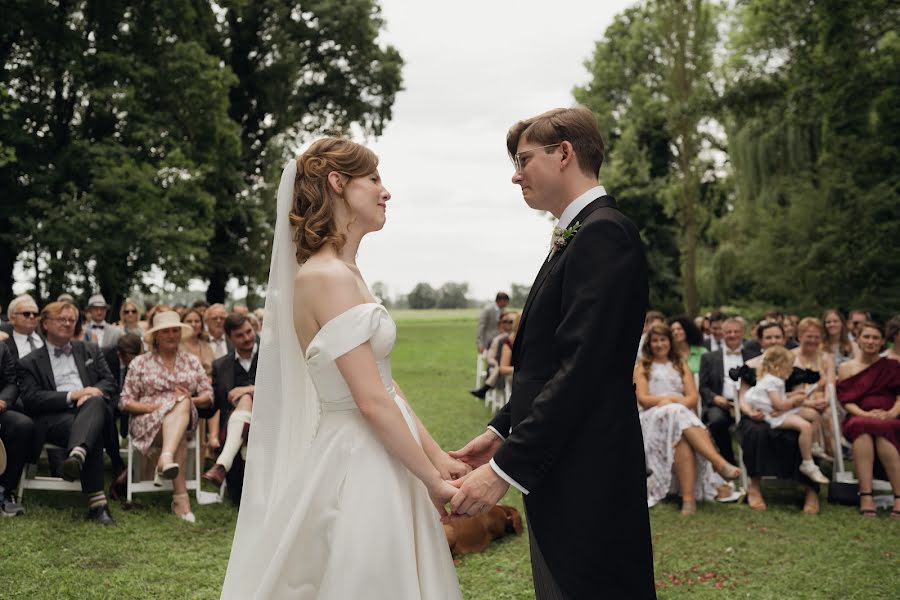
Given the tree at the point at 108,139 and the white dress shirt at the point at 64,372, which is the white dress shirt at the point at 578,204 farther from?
the tree at the point at 108,139

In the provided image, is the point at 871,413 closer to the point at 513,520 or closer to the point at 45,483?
the point at 513,520

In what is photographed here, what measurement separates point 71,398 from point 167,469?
3.95 feet

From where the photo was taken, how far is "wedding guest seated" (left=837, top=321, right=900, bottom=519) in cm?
769

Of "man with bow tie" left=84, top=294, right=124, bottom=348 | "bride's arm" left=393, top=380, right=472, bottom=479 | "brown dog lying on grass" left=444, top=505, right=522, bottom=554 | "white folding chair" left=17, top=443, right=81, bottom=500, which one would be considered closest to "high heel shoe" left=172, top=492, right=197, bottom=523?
"white folding chair" left=17, top=443, right=81, bottom=500

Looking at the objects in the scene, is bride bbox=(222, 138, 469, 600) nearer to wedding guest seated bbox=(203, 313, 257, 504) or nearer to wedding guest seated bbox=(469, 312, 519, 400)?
wedding guest seated bbox=(203, 313, 257, 504)

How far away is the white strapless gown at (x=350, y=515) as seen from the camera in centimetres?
277

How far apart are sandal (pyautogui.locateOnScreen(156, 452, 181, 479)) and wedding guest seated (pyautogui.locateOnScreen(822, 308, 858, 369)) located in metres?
7.88

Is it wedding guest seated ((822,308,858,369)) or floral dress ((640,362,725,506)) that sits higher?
wedding guest seated ((822,308,858,369))

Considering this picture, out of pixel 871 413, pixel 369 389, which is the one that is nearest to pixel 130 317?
pixel 871 413

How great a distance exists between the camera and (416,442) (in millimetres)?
2881

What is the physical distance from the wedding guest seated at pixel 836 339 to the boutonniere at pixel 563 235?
886 centimetres

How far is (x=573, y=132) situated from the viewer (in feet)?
9.36

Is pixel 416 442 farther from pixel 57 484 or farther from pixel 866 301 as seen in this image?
pixel 866 301

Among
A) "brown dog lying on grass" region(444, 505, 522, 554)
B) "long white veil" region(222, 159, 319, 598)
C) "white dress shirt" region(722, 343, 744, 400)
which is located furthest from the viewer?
"white dress shirt" region(722, 343, 744, 400)
